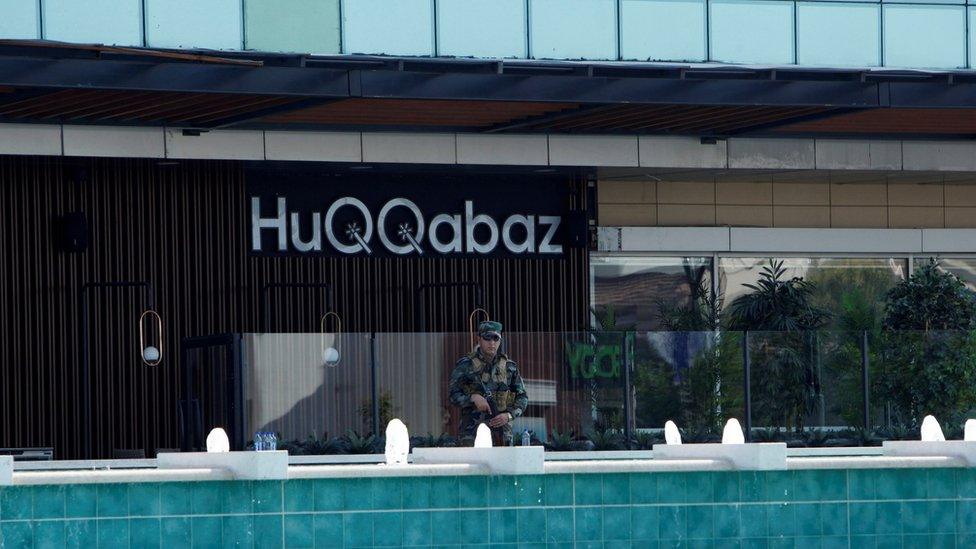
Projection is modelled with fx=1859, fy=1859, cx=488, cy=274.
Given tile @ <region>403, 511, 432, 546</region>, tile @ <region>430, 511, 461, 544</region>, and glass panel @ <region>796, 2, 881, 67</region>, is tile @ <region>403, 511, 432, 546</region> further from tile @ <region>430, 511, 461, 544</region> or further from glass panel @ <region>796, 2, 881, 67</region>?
glass panel @ <region>796, 2, 881, 67</region>

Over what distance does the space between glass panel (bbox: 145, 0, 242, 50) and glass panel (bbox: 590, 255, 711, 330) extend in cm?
750

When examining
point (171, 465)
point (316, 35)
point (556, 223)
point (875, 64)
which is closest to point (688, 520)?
point (171, 465)

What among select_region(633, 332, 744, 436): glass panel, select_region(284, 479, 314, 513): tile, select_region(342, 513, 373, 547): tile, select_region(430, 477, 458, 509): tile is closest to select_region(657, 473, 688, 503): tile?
select_region(430, 477, 458, 509): tile

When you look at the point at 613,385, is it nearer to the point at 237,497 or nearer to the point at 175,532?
the point at 237,497

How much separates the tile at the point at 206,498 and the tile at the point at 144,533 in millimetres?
249

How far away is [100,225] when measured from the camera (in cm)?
2270

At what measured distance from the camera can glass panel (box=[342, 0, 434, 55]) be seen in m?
20.2

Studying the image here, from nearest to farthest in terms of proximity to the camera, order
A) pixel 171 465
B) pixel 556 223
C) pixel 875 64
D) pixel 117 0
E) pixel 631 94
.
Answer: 1. pixel 171 465
2. pixel 117 0
3. pixel 631 94
4. pixel 875 64
5. pixel 556 223

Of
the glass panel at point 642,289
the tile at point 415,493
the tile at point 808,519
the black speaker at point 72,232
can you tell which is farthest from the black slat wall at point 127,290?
the tile at point 808,519

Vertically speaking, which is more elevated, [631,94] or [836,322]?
[631,94]

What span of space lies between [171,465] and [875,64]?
1251 centimetres

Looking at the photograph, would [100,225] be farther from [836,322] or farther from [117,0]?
[836,322]

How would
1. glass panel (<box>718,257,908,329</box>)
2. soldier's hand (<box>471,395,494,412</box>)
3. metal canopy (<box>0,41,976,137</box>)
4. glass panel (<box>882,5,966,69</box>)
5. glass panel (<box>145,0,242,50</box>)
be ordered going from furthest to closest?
glass panel (<box>718,257,908,329</box>)
glass panel (<box>882,5,966,69</box>)
glass panel (<box>145,0,242,50</box>)
metal canopy (<box>0,41,976,137</box>)
soldier's hand (<box>471,395,494,412</box>)

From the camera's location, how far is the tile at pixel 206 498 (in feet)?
37.4
